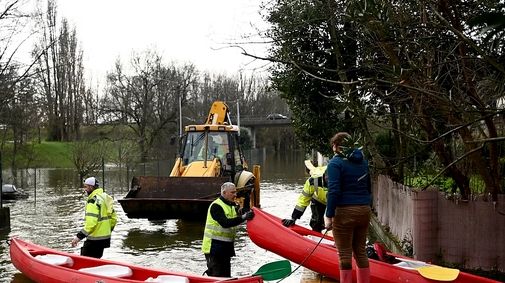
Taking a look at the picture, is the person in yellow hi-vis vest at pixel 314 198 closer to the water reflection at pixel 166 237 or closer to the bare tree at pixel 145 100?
the water reflection at pixel 166 237

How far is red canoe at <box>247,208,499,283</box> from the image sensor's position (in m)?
7.79

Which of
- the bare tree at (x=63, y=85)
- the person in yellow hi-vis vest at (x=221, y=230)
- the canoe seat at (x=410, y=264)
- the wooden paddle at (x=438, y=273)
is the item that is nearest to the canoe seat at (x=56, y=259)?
the person in yellow hi-vis vest at (x=221, y=230)

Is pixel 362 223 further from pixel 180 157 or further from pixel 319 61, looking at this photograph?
pixel 180 157

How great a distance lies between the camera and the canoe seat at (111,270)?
8438mm

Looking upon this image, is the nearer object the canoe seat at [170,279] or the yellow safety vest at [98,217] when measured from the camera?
the canoe seat at [170,279]

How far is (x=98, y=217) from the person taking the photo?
932 cm

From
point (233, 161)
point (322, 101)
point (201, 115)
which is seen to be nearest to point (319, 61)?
point (322, 101)

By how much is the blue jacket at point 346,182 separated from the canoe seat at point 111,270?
3064 mm

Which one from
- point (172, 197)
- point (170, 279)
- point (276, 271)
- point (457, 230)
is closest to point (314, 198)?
point (457, 230)

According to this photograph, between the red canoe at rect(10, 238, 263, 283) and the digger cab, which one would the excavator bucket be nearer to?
the digger cab

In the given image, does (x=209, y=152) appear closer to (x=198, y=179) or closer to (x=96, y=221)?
(x=198, y=179)

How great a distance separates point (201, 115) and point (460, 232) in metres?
59.6

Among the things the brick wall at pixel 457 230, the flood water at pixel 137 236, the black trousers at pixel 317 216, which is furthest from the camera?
the flood water at pixel 137 236

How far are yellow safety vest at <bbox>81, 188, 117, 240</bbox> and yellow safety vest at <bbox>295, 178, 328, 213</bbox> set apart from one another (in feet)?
9.39
